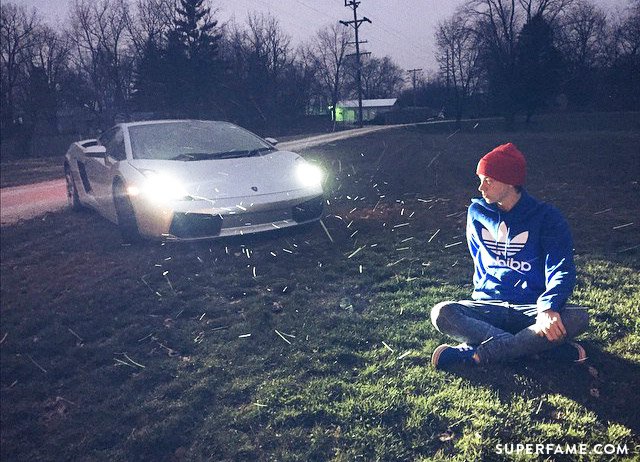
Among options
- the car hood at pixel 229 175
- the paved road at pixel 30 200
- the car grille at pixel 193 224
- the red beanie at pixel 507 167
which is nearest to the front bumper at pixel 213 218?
the car grille at pixel 193 224

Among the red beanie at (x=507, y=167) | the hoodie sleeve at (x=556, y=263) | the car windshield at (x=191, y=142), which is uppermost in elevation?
the car windshield at (x=191, y=142)

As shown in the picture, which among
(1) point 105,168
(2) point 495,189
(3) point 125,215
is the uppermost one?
(1) point 105,168

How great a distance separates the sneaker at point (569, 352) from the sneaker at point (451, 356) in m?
0.46

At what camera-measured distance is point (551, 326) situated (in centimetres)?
240

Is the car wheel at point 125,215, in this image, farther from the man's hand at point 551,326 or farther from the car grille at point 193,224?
the man's hand at point 551,326

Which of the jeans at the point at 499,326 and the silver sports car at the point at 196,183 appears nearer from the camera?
the jeans at the point at 499,326

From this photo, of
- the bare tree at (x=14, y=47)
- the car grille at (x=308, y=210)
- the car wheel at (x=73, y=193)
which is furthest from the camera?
the bare tree at (x=14, y=47)

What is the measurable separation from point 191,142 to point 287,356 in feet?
12.7

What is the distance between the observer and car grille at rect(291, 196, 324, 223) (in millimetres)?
5262

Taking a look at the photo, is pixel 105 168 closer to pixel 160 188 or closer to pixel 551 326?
pixel 160 188

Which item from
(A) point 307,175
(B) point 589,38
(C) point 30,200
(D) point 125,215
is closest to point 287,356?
(A) point 307,175

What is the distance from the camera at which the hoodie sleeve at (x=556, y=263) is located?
2.46 meters

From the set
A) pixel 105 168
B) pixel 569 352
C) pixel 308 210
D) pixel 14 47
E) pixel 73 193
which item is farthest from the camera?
pixel 14 47

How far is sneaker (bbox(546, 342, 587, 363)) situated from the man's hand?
0.30 m
